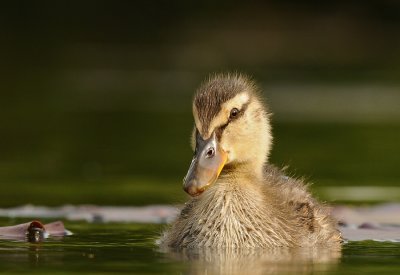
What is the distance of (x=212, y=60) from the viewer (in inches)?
1686

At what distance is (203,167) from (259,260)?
36.5 inches

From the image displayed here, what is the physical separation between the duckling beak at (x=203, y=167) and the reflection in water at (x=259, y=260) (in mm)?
525

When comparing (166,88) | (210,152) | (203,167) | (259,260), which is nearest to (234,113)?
(210,152)

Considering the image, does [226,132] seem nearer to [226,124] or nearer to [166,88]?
[226,124]

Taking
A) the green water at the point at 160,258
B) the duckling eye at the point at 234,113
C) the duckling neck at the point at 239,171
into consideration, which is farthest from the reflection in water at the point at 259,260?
the duckling eye at the point at 234,113

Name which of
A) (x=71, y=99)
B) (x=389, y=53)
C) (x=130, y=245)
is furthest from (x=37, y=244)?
(x=389, y=53)

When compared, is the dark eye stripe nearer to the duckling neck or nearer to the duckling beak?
the duckling beak

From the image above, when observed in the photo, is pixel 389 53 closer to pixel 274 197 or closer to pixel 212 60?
pixel 212 60

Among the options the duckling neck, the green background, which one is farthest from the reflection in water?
the green background

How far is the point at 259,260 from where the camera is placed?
39.7 feet

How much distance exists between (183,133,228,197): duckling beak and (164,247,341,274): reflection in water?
20.7 inches

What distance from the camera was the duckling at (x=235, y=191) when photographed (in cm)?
1273

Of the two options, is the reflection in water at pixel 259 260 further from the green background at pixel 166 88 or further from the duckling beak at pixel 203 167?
the green background at pixel 166 88

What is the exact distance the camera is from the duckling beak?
12.4 meters
